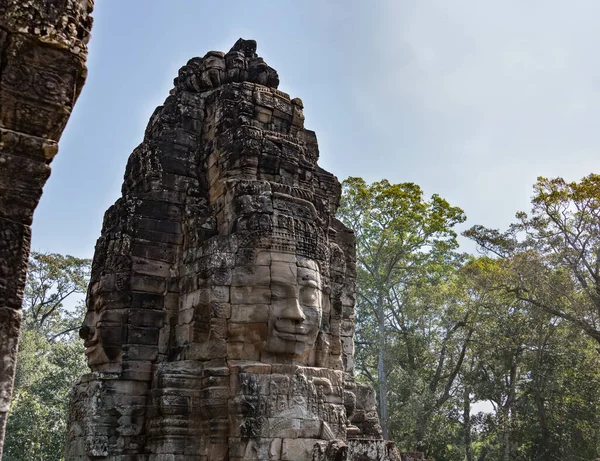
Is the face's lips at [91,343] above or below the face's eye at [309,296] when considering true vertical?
below

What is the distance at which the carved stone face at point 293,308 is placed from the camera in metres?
7.09

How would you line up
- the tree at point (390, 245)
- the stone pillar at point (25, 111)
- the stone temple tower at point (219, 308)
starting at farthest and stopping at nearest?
the tree at point (390, 245)
the stone temple tower at point (219, 308)
the stone pillar at point (25, 111)

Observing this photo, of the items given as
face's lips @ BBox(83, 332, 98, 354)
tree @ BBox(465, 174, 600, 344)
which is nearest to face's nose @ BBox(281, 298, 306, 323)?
face's lips @ BBox(83, 332, 98, 354)

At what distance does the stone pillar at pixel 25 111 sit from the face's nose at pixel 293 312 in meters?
4.55

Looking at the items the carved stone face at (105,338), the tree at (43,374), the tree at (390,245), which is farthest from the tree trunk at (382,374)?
the carved stone face at (105,338)

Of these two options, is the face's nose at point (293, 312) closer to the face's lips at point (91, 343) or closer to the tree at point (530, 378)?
the face's lips at point (91, 343)

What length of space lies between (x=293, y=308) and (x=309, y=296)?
0.33 meters

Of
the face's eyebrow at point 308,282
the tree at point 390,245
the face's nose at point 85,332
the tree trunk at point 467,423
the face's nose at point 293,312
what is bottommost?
the tree trunk at point 467,423

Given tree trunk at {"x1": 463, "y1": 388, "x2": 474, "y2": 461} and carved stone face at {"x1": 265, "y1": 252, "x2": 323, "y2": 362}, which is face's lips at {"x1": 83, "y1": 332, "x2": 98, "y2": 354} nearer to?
carved stone face at {"x1": 265, "y1": 252, "x2": 323, "y2": 362}

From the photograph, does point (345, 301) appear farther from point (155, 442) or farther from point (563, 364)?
point (563, 364)

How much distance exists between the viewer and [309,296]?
739 cm

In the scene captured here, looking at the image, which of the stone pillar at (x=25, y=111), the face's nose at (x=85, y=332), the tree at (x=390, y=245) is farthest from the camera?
the tree at (x=390, y=245)

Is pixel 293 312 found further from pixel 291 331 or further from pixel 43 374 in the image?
pixel 43 374

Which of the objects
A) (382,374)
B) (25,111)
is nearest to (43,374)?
(382,374)
